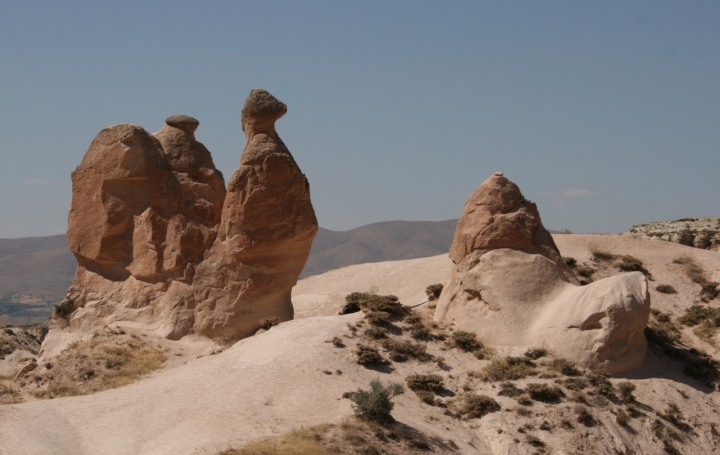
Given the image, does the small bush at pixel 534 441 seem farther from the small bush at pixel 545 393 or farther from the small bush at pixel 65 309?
the small bush at pixel 65 309

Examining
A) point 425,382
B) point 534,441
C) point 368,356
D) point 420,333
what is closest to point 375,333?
point 420,333

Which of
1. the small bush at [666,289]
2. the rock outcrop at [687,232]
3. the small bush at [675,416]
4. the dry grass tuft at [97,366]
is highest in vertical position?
the rock outcrop at [687,232]

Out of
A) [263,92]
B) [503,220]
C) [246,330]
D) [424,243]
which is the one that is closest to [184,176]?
[263,92]

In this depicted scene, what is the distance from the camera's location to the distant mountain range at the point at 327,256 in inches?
6004

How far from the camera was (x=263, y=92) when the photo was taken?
24609mm

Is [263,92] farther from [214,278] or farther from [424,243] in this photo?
[424,243]

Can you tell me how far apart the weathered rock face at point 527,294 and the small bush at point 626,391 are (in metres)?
0.70

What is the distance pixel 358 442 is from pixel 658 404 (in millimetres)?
8261

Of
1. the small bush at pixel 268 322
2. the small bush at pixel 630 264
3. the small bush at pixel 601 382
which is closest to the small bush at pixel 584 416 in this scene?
the small bush at pixel 601 382

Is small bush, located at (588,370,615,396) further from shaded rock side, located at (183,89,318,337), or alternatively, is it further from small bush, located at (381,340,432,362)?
shaded rock side, located at (183,89,318,337)

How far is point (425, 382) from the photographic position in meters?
19.7

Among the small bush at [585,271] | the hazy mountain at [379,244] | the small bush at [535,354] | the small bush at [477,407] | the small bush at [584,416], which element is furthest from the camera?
the hazy mountain at [379,244]

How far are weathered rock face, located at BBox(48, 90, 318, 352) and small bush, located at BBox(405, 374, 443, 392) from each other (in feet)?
19.2

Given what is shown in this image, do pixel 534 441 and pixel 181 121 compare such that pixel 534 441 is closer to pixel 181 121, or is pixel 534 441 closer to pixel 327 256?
pixel 181 121
